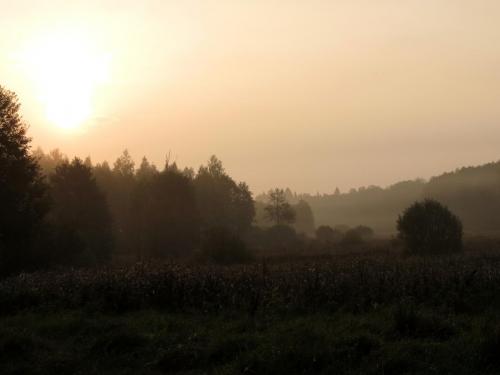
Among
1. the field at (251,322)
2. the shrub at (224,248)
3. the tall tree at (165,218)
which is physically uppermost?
the tall tree at (165,218)

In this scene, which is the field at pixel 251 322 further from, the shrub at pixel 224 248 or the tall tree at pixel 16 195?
the shrub at pixel 224 248

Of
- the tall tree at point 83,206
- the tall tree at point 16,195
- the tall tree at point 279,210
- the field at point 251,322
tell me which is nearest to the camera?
the field at point 251,322

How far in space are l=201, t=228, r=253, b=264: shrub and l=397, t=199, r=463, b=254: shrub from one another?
46.6 ft

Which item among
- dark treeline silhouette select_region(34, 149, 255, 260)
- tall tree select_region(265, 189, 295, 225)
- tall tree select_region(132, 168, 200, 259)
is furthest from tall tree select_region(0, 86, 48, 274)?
tall tree select_region(265, 189, 295, 225)

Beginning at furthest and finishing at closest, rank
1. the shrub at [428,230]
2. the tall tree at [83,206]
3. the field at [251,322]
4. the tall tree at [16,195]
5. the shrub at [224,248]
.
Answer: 1. the tall tree at [83,206]
2. the shrub at [428,230]
3. the shrub at [224,248]
4. the tall tree at [16,195]
5. the field at [251,322]

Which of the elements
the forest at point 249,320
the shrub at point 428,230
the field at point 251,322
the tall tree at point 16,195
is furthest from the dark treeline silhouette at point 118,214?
the field at point 251,322

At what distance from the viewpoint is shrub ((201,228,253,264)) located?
43.6 meters

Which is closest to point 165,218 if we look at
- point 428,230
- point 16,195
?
point 16,195

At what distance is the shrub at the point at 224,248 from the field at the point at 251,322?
23181mm

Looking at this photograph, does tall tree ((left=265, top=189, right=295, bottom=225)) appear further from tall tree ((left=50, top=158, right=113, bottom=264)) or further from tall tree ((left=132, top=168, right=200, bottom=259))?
tall tree ((left=50, top=158, right=113, bottom=264))

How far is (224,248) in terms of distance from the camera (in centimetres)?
4428

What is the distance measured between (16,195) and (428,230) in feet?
109

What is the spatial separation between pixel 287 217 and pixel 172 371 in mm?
95551

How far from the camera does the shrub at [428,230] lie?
46656 millimetres
